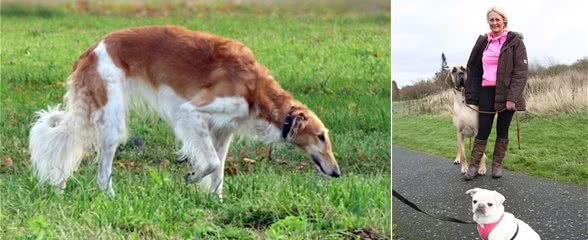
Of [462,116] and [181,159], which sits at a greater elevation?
[462,116]

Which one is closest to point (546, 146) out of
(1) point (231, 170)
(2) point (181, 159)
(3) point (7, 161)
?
(2) point (181, 159)

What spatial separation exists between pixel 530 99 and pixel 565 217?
64 centimetres

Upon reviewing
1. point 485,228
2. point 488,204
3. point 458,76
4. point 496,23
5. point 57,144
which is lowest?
point 57,144

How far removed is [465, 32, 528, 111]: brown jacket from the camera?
13.9 feet

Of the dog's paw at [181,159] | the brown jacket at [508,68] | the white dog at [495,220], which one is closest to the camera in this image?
the white dog at [495,220]

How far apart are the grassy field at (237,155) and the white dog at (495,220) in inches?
41.4

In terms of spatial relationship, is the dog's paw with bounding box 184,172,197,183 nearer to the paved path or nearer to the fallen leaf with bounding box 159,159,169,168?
the fallen leaf with bounding box 159,159,169,168

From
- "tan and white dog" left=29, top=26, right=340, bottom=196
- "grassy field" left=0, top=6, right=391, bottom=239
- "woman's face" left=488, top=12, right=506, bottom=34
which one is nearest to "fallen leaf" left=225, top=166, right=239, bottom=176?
"grassy field" left=0, top=6, right=391, bottom=239

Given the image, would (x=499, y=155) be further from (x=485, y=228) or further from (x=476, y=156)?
(x=485, y=228)

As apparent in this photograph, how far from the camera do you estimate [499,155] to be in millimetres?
4379

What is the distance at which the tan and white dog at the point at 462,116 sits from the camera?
4359 millimetres

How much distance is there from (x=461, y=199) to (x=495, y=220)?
12.7 inches

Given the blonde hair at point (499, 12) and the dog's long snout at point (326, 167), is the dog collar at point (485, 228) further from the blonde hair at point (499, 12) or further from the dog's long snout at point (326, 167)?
the dog's long snout at point (326, 167)

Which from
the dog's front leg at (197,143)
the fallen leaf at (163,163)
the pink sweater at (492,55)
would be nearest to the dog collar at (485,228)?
the pink sweater at (492,55)
